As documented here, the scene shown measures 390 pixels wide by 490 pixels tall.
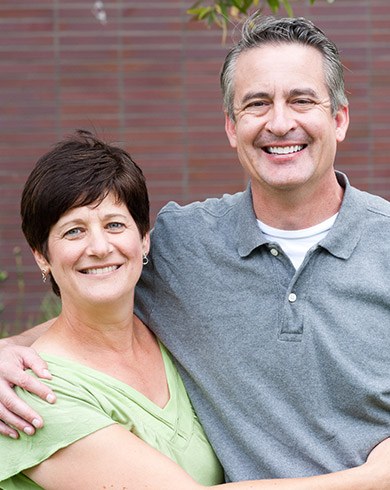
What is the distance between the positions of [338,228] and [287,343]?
16.9 inches

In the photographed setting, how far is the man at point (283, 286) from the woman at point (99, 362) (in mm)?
145

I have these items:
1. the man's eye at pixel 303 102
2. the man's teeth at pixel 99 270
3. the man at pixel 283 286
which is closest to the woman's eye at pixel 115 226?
the man's teeth at pixel 99 270

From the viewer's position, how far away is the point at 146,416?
3.41 m

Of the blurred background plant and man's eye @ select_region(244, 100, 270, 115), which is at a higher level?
man's eye @ select_region(244, 100, 270, 115)

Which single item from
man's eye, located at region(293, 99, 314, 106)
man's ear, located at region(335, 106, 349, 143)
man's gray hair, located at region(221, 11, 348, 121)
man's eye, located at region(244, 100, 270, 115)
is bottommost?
man's ear, located at region(335, 106, 349, 143)

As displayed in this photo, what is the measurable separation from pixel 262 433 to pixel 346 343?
0.39 meters

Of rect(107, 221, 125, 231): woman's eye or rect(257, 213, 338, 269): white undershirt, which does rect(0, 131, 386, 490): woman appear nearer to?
rect(107, 221, 125, 231): woman's eye

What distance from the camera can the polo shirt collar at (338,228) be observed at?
11.8 feet

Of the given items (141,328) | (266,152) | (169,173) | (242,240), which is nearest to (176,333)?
(141,328)

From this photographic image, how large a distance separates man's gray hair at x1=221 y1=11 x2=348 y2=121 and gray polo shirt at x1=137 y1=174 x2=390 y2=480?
38cm

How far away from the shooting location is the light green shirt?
3.15m

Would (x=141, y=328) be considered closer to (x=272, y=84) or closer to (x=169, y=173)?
(x=272, y=84)

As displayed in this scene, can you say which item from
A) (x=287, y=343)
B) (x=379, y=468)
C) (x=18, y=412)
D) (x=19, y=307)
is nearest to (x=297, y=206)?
(x=287, y=343)

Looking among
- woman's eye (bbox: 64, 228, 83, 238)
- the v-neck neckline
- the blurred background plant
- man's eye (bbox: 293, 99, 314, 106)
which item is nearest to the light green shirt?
the v-neck neckline
